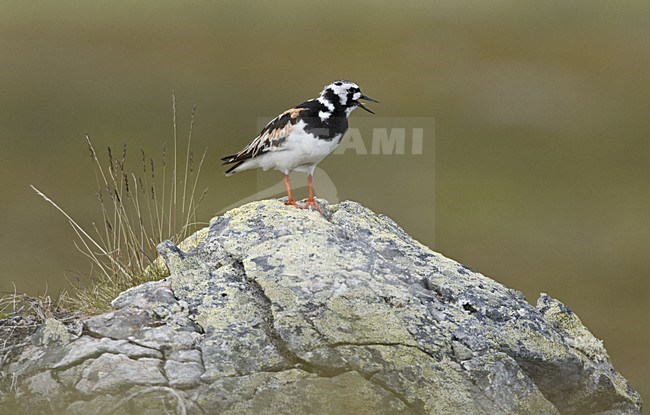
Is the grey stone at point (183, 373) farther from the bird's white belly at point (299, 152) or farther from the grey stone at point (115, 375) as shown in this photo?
the bird's white belly at point (299, 152)

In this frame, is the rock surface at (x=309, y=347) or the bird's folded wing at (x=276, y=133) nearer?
the rock surface at (x=309, y=347)

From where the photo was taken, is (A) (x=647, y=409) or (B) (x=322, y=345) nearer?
(B) (x=322, y=345)

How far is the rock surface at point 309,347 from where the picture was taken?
973 cm

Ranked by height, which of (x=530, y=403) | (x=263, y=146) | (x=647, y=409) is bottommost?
(x=647, y=409)

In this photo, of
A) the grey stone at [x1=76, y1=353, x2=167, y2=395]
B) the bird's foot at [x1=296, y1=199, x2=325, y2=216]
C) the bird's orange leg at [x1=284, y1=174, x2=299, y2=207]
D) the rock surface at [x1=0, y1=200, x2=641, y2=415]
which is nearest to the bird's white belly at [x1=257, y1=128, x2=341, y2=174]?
the bird's orange leg at [x1=284, y1=174, x2=299, y2=207]

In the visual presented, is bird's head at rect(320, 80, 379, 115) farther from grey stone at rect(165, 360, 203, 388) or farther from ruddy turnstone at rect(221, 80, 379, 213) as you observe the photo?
grey stone at rect(165, 360, 203, 388)

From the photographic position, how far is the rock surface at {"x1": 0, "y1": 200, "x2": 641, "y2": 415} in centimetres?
973

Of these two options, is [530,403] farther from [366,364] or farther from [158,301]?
[158,301]

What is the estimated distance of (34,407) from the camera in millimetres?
9711

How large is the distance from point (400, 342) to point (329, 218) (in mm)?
2448

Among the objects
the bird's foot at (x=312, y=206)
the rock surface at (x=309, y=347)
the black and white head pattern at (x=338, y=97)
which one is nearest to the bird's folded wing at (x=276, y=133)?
the black and white head pattern at (x=338, y=97)

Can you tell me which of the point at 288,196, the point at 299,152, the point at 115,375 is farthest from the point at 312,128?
the point at 115,375

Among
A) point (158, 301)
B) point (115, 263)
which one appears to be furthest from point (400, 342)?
point (115, 263)

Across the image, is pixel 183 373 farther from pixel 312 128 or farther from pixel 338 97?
pixel 338 97
